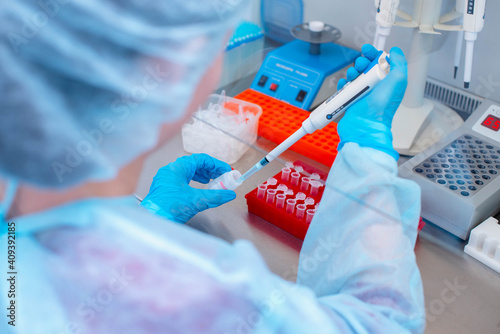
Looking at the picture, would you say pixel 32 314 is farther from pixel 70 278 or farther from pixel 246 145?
pixel 246 145

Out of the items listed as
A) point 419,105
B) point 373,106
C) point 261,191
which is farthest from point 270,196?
point 419,105

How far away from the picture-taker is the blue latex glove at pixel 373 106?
3.06 ft

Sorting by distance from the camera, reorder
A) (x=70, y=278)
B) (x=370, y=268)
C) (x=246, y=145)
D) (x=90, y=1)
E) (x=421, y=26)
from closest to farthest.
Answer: (x=90, y=1) → (x=70, y=278) → (x=370, y=268) → (x=246, y=145) → (x=421, y=26)

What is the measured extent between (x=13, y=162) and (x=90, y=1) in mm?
198

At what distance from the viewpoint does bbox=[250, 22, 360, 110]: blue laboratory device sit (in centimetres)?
139

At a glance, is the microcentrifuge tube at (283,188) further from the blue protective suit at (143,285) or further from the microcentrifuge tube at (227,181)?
the blue protective suit at (143,285)

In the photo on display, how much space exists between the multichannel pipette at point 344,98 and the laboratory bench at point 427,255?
0.05 meters

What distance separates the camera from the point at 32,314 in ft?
1.94

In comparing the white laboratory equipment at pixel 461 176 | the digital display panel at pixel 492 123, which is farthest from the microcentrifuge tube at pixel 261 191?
the digital display panel at pixel 492 123

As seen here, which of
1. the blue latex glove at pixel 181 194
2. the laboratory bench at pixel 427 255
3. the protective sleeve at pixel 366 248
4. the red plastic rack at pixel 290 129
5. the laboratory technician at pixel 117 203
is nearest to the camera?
the laboratory technician at pixel 117 203

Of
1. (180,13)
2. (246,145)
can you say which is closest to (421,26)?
(246,145)

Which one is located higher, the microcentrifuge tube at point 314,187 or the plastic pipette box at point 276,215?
the microcentrifuge tube at point 314,187

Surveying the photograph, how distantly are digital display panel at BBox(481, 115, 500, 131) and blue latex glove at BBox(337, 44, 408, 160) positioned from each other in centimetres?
36

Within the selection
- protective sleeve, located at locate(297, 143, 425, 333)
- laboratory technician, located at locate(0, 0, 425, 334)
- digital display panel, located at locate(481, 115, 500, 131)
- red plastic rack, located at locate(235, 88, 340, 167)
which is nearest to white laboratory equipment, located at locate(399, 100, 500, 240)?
digital display panel, located at locate(481, 115, 500, 131)
